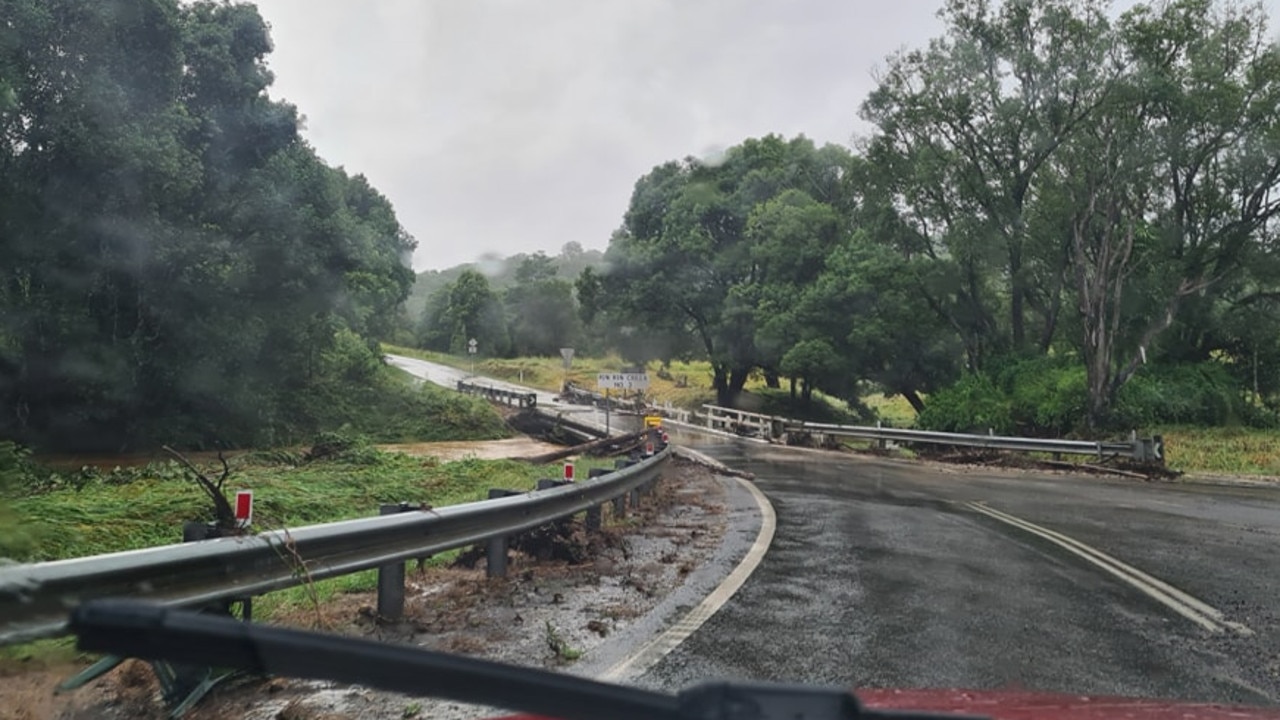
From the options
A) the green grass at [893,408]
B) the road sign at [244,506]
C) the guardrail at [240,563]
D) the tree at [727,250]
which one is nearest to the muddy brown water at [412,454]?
the tree at [727,250]

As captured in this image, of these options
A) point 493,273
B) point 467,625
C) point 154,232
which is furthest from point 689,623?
point 493,273

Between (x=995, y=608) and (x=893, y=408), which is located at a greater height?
(x=995, y=608)

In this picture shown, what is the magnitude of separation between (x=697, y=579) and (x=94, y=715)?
15.4ft

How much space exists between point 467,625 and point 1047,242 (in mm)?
31052

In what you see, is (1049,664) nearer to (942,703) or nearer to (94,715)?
(942,703)

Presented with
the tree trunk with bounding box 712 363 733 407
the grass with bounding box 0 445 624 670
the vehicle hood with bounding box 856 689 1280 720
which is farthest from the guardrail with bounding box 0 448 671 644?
the tree trunk with bounding box 712 363 733 407

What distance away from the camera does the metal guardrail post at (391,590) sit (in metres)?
5.52

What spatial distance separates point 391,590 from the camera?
5.57 meters

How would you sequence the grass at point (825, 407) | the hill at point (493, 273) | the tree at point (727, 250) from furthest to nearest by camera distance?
1. the hill at point (493, 273)
2. the tree at point (727, 250)
3. the grass at point (825, 407)

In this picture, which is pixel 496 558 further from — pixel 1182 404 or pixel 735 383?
pixel 735 383

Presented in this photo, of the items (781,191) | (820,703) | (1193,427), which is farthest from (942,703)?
(781,191)

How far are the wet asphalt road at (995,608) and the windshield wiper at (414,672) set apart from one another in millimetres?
3247

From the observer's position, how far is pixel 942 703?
2998 millimetres

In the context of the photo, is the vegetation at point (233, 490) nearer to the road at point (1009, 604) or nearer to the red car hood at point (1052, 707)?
the road at point (1009, 604)
